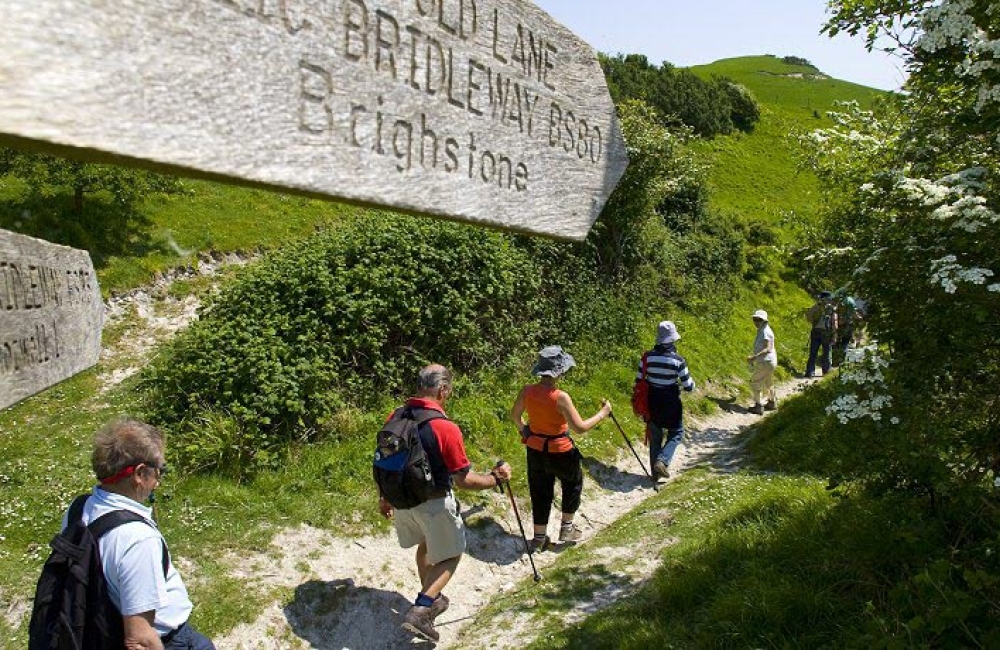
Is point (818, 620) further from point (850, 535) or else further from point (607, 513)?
point (607, 513)

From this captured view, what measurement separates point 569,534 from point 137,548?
5057mm

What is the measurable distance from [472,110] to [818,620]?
12.7ft

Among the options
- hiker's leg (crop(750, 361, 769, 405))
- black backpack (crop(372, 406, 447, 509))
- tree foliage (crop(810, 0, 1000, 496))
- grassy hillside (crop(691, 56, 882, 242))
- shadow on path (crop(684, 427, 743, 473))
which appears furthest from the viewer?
grassy hillside (crop(691, 56, 882, 242))

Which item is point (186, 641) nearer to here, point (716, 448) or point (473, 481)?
point (473, 481)

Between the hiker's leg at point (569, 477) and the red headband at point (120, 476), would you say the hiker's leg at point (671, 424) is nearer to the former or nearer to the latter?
the hiker's leg at point (569, 477)

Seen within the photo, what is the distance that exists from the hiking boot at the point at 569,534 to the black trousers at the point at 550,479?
18 cm

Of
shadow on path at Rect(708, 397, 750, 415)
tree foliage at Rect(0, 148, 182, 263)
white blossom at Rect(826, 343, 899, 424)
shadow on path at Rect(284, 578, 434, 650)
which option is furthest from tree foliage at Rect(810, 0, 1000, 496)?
tree foliage at Rect(0, 148, 182, 263)

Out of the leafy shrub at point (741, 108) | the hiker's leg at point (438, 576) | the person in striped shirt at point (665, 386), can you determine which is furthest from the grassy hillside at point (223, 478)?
the leafy shrub at point (741, 108)

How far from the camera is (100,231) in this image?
13.2 m

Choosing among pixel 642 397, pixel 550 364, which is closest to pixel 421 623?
pixel 550 364

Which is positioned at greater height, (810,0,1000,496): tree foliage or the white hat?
(810,0,1000,496): tree foliage

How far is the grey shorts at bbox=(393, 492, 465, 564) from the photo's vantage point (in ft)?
17.6

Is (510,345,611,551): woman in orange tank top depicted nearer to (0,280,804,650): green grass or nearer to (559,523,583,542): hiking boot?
(559,523,583,542): hiking boot

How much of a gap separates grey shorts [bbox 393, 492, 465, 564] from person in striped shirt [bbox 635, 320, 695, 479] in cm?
401
